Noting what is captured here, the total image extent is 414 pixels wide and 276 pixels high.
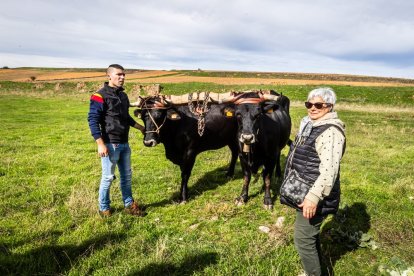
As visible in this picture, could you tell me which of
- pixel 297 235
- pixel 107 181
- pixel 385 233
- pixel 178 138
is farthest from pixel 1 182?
pixel 385 233

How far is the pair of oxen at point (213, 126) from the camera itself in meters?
6.05

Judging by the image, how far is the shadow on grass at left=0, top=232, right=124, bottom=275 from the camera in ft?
13.2

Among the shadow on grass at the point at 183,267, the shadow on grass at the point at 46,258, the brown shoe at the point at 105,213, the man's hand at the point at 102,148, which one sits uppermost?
the man's hand at the point at 102,148

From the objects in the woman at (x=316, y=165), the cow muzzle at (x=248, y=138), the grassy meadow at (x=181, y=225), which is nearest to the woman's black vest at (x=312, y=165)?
the woman at (x=316, y=165)

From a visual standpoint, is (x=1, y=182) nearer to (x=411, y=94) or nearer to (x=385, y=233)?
(x=385, y=233)

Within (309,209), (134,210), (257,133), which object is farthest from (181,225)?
(309,209)

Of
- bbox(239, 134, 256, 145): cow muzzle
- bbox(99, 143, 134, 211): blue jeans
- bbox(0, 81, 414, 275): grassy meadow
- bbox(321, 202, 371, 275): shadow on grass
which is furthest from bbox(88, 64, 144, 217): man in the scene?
bbox(321, 202, 371, 275): shadow on grass

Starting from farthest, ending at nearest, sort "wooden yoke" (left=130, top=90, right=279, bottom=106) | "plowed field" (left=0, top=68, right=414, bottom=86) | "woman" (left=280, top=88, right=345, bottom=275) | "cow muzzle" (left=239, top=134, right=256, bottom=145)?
"plowed field" (left=0, top=68, right=414, bottom=86)
"wooden yoke" (left=130, top=90, right=279, bottom=106)
"cow muzzle" (left=239, top=134, right=256, bottom=145)
"woman" (left=280, top=88, right=345, bottom=275)

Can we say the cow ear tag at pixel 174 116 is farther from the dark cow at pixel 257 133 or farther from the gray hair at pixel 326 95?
the gray hair at pixel 326 95

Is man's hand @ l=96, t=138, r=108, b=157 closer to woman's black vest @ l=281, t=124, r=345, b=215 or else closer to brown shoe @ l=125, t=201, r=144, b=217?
brown shoe @ l=125, t=201, r=144, b=217

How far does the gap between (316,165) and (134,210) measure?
12.3 feet

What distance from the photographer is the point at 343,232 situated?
4945mm

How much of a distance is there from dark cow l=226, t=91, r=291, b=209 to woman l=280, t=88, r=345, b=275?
2.26 metres

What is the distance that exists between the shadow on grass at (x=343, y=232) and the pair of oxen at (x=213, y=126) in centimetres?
135
